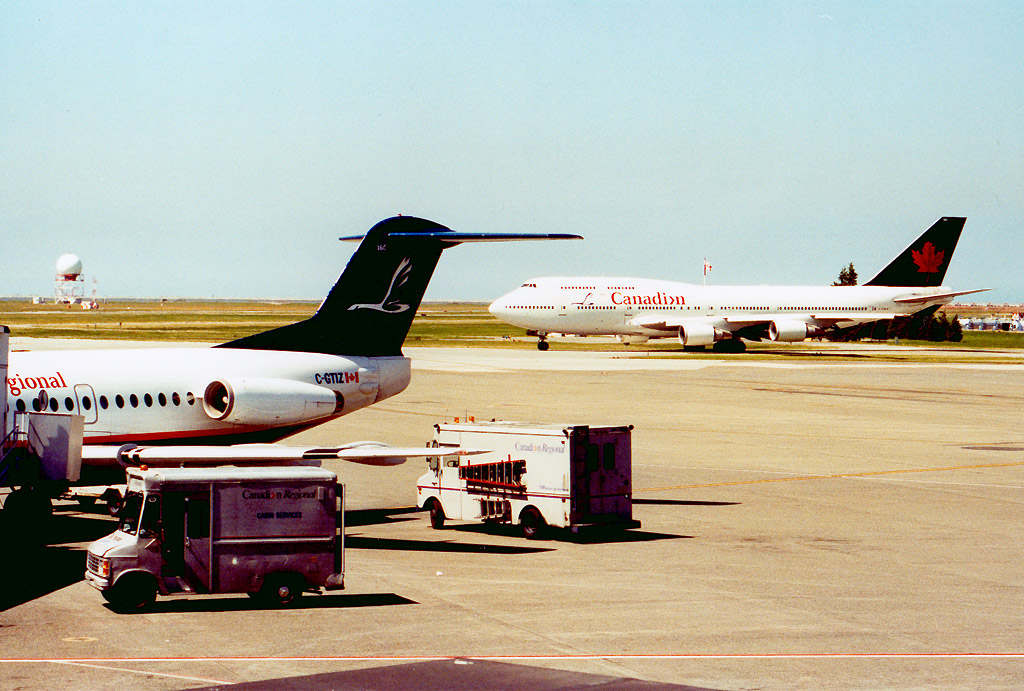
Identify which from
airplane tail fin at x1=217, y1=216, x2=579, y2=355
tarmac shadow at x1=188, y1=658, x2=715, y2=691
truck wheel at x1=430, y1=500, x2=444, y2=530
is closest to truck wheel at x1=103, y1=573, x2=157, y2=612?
tarmac shadow at x1=188, y1=658, x2=715, y2=691

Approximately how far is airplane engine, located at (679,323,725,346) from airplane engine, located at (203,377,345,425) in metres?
66.4

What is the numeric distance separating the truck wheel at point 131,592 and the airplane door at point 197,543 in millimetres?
557

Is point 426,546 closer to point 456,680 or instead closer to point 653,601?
point 653,601

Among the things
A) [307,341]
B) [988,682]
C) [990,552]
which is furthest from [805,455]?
[988,682]

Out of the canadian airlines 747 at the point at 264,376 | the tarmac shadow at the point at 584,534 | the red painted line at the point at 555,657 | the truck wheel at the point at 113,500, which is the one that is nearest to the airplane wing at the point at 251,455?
the canadian airlines 747 at the point at 264,376

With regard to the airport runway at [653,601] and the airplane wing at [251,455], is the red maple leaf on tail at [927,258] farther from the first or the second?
the airplane wing at [251,455]

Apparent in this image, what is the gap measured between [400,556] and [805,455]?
19529 mm

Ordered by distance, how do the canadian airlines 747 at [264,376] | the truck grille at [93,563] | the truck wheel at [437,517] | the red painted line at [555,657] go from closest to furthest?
the red painted line at [555,657] → the truck grille at [93,563] → the canadian airlines 747 at [264,376] → the truck wheel at [437,517]

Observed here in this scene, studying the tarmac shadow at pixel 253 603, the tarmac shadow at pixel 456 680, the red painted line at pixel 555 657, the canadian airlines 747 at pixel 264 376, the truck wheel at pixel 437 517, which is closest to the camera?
the tarmac shadow at pixel 456 680

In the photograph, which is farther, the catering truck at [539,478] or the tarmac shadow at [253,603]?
the catering truck at [539,478]

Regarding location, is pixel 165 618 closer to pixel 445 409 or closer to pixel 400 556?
pixel 400 556

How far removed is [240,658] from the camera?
15.1 meters

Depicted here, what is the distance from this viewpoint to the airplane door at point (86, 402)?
80.9 ft

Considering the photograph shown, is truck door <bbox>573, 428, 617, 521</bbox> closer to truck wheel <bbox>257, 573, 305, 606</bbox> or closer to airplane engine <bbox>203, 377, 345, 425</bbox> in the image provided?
airplane engine <bbox>203, 377, 345, 425</bbox>
